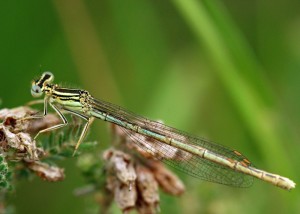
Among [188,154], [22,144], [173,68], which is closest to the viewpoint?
[22,144]

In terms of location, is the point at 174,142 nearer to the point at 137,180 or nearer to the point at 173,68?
the point at 137,180

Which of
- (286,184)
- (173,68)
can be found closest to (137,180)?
(286,184)

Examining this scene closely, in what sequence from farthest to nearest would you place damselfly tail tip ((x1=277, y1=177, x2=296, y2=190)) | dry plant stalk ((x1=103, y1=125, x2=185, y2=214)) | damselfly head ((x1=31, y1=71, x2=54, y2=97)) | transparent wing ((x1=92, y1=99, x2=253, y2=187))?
damselfly head ((x1=31, y1=71, x2=54, y2=97))
transparent wing ((x1=92, y1=99, x2=253, y2=187))
damselfly tail tip ((x1=277, y1=177, x2=296, y2=190))
dry plant stalk ((x1=103, y1=125, x2=185, y2=214))

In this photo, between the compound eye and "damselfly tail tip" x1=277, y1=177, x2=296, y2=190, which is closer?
"damselfly tail tip" x1=277, y1=177, x2=296, y2=190

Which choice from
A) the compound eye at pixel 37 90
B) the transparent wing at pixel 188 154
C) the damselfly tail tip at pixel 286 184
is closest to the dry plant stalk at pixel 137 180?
the transparent wing at pixel 188 154

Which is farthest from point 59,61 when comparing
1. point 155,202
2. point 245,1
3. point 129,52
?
point 155,202

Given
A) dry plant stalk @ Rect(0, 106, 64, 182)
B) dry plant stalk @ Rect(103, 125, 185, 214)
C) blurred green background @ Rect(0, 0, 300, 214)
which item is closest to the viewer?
dry plant stalk @ Rect(0, 106, 64, 182)

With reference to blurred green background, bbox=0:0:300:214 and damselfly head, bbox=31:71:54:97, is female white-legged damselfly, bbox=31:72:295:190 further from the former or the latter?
blurred green background, bbox=0:0:300:214

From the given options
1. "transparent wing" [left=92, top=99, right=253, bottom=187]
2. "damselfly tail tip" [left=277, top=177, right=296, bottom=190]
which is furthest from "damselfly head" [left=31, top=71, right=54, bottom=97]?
"damselfly tail tip" [left=277, top=177, right=296, bottom=190]
